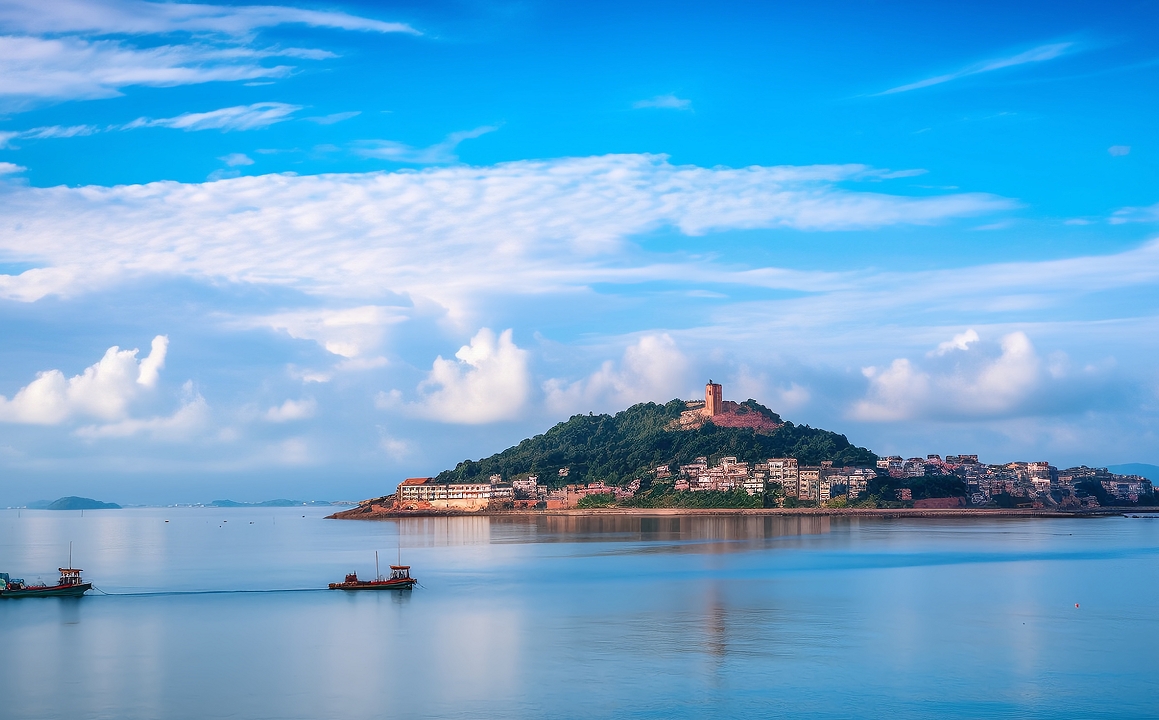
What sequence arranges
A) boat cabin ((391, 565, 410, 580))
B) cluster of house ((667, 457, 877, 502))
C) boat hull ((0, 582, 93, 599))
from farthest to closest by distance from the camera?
cluster of house ((667, 457, 877, 502))
boat cabin ((391, 565, 410, 580))
boat hull ((0, 582, 93, 599))

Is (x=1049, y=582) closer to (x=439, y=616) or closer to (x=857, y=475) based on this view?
(x=439, y=616)

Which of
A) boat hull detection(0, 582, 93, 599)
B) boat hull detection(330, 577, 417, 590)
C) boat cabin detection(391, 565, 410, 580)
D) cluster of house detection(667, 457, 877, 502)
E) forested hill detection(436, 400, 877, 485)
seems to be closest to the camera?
boat hull detection(0, 582, 93, 599)

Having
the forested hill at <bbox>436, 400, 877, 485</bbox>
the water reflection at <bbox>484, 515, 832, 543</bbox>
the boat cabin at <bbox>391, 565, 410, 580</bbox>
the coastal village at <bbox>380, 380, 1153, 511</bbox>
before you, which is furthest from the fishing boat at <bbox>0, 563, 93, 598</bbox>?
the forested hill at <bbox>436, 400, 877, 485</bbox>

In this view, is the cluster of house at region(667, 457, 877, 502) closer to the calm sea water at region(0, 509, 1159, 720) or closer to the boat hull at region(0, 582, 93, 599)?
the calm sea water at region(0, 509, 1159, 720)

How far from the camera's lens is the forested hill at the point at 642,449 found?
132m

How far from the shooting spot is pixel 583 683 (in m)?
21.7

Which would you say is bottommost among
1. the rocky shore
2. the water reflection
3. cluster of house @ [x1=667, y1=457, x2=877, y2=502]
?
the rocky shore

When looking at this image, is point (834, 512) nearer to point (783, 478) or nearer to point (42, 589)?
point (783, 478)

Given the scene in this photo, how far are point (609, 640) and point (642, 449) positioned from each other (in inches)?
4404

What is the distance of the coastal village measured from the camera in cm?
11600

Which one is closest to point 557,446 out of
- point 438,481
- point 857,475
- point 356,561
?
point 438,481

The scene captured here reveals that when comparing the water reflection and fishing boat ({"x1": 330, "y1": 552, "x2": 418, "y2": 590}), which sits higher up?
fishing boat ({"x1": 330, "y1": 552, "x2": 418, "y2": 590})

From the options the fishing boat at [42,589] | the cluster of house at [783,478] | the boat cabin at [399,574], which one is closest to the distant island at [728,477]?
the cluster of house at [783,478]

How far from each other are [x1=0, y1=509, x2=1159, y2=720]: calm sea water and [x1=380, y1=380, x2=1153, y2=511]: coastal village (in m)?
63.7
